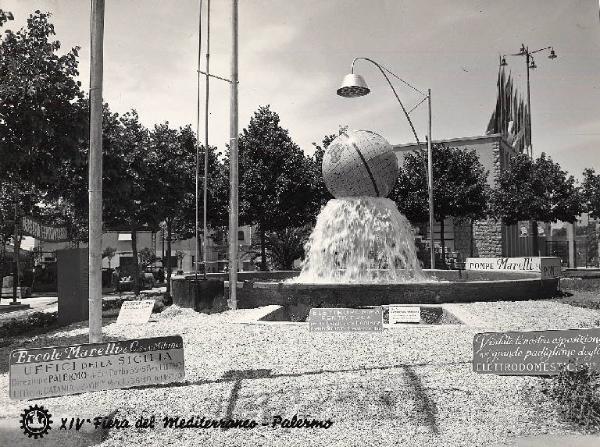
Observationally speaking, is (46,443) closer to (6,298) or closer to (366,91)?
(366,91)

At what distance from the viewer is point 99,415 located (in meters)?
4.91

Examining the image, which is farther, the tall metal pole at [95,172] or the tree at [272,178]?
the tree at [272,178]

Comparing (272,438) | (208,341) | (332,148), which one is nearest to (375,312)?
(208,341)

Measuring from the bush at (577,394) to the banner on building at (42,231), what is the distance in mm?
20622

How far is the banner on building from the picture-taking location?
70.4 feet

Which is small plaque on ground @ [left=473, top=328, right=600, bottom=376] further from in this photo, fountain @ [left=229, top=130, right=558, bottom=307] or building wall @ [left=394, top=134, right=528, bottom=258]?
building wall @ [left=394, top=134, right=528, bottom=258]

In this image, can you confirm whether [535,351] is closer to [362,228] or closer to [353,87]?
[362,228]

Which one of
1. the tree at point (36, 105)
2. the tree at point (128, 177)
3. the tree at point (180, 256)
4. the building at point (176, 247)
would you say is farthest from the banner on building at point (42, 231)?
the tree at point (180, 256)

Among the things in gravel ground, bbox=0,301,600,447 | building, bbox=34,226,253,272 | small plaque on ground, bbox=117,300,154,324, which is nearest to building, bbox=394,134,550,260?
building, bbox=34,226,253,272

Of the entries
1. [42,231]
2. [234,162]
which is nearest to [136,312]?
[234,162]

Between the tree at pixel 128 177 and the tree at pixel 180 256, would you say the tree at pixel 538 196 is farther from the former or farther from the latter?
the tree at pixel 180 256

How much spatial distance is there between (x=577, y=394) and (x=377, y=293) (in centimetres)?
561

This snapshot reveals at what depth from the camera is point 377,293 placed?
34.3ft

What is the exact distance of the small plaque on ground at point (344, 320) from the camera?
26.0 feet
